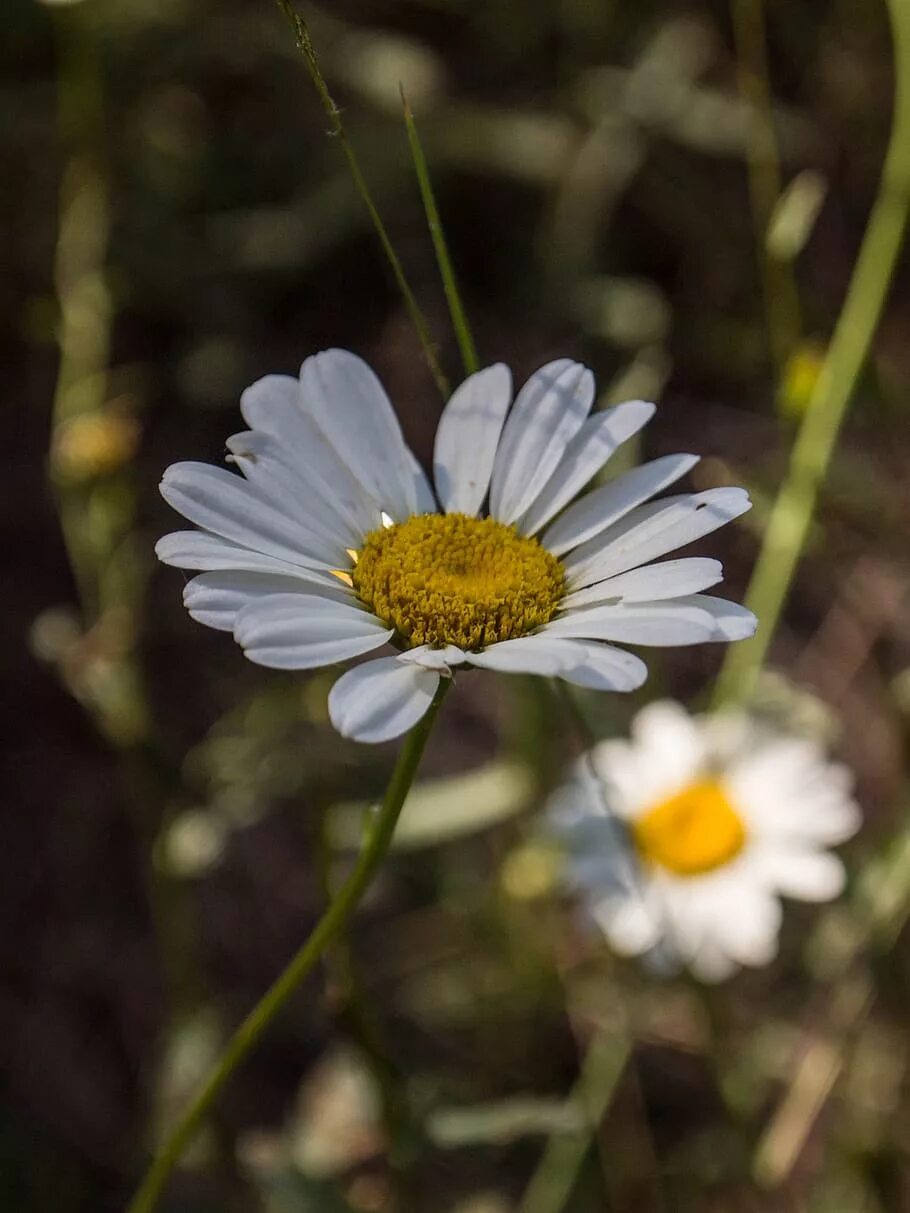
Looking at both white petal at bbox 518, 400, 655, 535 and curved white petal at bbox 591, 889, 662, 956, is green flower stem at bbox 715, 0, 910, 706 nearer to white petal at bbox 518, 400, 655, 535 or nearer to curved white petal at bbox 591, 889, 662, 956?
curved white petal at bbox 591, 889, 662, 956

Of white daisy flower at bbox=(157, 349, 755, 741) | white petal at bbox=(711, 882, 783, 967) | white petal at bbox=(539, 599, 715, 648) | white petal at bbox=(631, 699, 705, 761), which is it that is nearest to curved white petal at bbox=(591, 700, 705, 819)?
white petal at bbox=(631, 699, 705, 761)

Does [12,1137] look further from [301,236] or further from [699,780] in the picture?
[301,236]

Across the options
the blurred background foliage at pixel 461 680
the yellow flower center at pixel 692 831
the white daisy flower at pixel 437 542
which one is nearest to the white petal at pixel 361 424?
the white daisy flower at pixel 437 542

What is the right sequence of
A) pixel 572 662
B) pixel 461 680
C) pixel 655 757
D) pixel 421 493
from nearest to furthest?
pixel 572 662, pixel 421 493, pixel 655 757, pixel 461 680

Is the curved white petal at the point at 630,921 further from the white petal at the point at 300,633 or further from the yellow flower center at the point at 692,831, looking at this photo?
the white petal at the point at 300,633

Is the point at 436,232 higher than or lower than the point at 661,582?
higher

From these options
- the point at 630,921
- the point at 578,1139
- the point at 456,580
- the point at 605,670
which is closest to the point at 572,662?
the point at 605,670

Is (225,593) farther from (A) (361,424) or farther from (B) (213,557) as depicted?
(A) (361,424)
